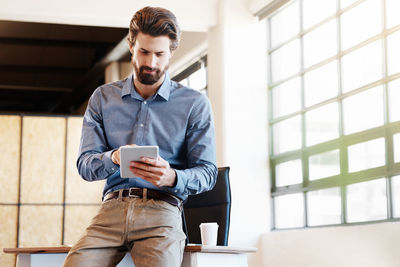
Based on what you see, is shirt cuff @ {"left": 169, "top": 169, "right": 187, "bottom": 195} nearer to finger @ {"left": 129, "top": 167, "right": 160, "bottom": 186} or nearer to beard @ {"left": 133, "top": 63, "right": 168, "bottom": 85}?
finger @ {"left": 129, "top": 167, "right": 160, "bottom": 186}

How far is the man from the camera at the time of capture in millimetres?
1817

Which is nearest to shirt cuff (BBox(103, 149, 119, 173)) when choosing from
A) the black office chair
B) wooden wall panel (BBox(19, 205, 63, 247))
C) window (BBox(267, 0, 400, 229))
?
the black office chair

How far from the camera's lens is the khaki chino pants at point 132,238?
5.90 ft

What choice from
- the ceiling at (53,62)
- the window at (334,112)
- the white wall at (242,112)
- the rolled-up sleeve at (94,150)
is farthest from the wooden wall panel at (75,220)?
the rolled-up sleeve at (94,150)

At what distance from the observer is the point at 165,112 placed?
6.66 feet


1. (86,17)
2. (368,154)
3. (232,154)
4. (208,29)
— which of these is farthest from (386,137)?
(86,17)

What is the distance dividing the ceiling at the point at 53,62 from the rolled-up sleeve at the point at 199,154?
6.39 meters

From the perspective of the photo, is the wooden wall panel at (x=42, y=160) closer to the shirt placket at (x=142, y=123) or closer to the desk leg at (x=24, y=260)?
the desk leg at (x=24, y=260)

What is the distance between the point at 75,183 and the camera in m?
6.94

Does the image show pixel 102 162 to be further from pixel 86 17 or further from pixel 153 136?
pixel 86 17

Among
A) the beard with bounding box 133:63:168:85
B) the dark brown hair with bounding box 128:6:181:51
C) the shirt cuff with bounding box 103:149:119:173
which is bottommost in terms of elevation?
the shirt cuff with bounding box 103:149:119:173

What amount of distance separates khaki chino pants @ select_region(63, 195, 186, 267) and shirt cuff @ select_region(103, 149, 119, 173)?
9 cm

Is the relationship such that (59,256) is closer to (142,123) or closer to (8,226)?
(142,123)

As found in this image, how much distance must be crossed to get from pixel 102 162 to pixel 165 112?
0.27 metres
